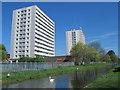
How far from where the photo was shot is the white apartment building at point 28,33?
8038cm

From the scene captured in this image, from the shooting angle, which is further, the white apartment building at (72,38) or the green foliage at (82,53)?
the white apartment building at (72,38)

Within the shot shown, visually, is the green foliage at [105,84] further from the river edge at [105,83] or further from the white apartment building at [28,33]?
the white apartment building at [28,33]

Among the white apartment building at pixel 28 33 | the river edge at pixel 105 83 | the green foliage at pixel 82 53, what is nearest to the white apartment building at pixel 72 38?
the white apartment building at pixel 28 33

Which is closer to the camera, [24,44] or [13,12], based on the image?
[24,44]

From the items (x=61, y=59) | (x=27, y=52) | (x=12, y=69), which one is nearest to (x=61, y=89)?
(x=12, y=69)

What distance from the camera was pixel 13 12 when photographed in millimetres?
89000

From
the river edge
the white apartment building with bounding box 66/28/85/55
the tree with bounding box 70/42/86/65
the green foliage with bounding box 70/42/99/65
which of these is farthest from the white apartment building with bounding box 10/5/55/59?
the river edge

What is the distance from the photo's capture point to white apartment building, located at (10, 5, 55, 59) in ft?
264

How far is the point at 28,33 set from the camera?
82.6 metres

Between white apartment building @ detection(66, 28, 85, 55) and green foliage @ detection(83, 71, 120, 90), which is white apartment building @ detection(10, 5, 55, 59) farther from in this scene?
green foliage @ detection(83, 71, 120, 90)

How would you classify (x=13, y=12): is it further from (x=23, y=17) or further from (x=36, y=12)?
(x=36, y=12)

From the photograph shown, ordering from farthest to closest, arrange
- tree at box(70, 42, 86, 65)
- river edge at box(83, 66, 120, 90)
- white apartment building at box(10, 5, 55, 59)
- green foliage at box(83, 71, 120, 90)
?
white apartment building at box(10, 5, 55, 59)
tree at box(70, 42, 86, 65)
river edge at box(83, 66, 120, 90)
green foliage at box(83, 71, 120, 90)

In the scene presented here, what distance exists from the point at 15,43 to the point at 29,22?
14372 millimetres

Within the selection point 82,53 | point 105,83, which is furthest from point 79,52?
point 105,83
